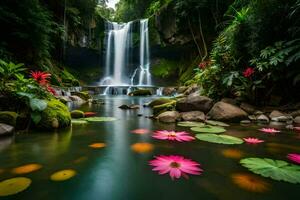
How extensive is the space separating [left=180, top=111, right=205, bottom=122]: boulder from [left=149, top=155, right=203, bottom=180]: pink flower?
224 centimetres

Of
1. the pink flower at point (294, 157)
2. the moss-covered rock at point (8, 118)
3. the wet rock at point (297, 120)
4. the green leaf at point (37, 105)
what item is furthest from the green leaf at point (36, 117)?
the wet rock at point (297, 120)

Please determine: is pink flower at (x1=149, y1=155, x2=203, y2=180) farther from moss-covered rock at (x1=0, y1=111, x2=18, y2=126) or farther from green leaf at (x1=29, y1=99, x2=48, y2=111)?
moss-covered rock at (x1=0, y1=111, x2=18, y2=126)

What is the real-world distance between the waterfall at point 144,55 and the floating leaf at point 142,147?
14.7 meters

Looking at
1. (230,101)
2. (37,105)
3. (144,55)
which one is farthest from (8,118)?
(144,55)

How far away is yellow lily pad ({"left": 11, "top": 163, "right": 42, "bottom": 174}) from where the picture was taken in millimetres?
1623

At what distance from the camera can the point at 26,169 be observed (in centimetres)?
167

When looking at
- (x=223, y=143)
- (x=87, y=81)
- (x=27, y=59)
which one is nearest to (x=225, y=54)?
(x=223, y=143)

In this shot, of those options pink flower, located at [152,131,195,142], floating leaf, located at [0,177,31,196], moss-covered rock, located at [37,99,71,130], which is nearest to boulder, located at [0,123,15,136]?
moss-covered rock, located at [37,99,71,130]

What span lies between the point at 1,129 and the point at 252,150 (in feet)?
9.70

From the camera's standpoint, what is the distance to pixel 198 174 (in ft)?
5.28

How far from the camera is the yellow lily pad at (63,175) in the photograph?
4.97ft

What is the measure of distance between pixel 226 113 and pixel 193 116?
634 mm

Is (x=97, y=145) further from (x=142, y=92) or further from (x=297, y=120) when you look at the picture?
(x=142, y=92)

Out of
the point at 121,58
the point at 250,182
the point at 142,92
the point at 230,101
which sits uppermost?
the point at 121,58
